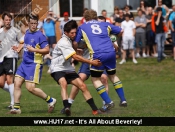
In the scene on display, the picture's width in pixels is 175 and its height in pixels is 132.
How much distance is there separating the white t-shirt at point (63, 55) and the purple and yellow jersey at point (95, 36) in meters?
0.27

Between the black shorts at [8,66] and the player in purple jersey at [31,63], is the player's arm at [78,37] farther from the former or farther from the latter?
the black shorts at [8,66]

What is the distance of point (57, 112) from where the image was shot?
1119 centimetres

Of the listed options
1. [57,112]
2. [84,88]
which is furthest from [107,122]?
[57,112]

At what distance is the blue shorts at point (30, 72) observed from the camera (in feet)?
36.5

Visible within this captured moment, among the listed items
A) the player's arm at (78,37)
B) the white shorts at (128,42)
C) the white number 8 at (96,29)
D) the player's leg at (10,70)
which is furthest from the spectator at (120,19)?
the player's arm at (78,37)

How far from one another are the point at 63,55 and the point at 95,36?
0.75 meters

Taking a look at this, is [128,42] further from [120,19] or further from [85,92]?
[85,92]

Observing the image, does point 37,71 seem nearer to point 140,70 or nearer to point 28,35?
point 28,35

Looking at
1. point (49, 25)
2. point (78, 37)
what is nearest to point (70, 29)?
point (78, 37)

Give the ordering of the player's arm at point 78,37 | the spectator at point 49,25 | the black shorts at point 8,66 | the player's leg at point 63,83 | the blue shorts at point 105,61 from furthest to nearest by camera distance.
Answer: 1. the spectator at point 49,25
2. the black shorts at point 8,66
3. the blue shorts at point 105,61
4. the player's arm at point 78,37
5. the player's leg at point 63,83

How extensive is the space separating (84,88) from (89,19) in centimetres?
142

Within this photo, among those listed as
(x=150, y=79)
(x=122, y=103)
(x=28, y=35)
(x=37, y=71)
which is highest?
(x=28, y=35)

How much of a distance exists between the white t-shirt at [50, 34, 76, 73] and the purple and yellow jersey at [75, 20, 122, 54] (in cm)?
27

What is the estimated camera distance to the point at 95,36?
422 inches
